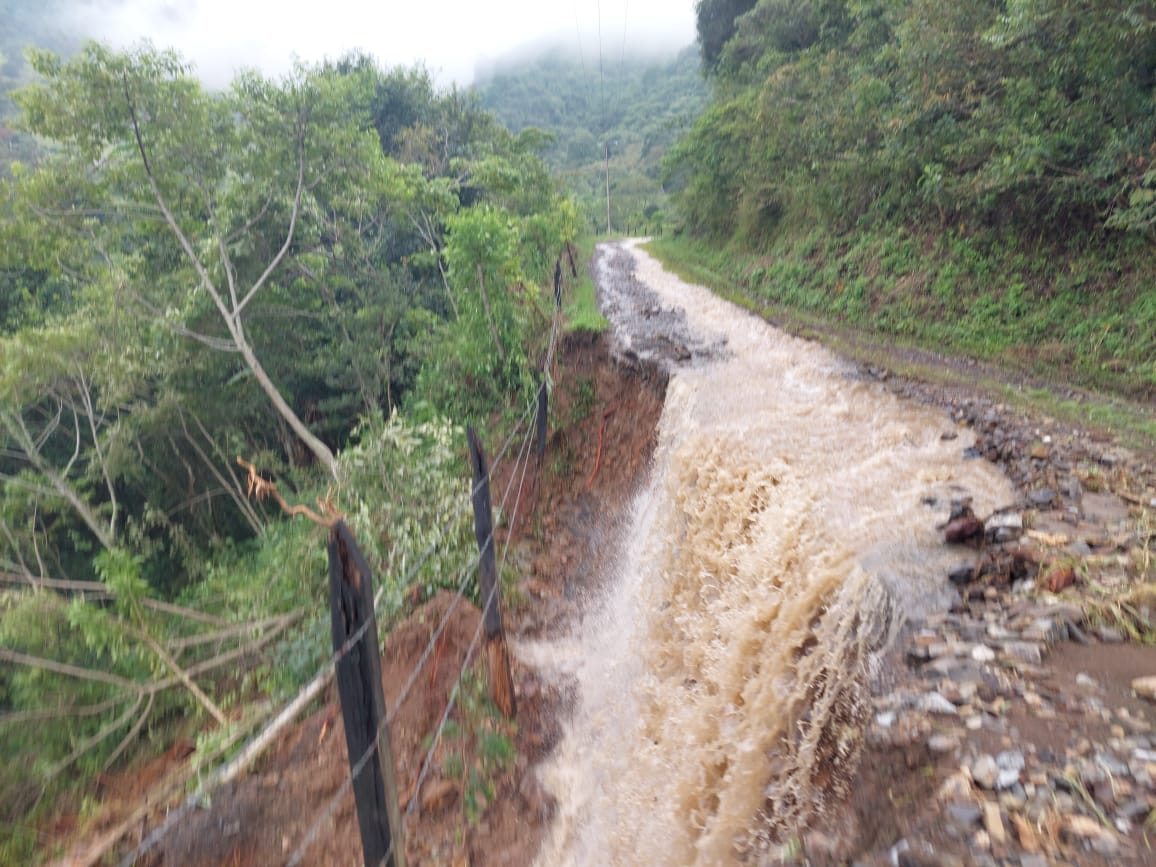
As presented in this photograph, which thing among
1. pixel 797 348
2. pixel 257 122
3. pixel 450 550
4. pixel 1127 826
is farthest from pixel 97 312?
pixel 1127 826

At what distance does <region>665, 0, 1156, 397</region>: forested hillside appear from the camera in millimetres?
8391

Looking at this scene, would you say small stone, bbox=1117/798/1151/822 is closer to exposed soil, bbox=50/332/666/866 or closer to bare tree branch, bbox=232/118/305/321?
exposed soil, bbox=50/332/666/866

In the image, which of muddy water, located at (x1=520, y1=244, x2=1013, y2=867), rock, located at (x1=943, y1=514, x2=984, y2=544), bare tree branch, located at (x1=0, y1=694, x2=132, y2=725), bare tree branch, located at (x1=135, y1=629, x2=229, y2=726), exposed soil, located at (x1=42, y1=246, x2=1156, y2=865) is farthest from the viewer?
bare tree branch, located at (x1=0, y1=694, x2=132, y2=725)

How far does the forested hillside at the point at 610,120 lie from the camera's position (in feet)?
Answer: 168

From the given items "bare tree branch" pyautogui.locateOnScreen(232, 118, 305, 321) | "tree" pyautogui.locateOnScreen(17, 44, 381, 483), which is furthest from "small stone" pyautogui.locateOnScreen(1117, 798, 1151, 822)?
"bare tree branch" pyautogui.locateOnScreen(232, 118, 305, 321)

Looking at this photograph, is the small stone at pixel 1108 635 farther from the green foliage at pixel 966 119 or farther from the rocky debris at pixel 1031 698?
the green foliage at pixel 966 119

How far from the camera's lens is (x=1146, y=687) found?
9.77 ft

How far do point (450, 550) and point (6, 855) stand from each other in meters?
4.57

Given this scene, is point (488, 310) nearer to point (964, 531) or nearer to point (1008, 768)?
point (964, 531)

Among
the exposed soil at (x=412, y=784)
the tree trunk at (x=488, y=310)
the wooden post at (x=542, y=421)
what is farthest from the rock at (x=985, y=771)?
the tree trunk at (x=488, y=310)

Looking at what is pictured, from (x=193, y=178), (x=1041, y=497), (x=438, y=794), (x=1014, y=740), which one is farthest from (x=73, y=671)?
(x=193, y=178)

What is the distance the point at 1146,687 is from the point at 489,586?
4.39 metres

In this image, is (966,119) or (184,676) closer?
(184,676)

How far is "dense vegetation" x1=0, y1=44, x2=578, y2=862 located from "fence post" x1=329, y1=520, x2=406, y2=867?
3.06 m
